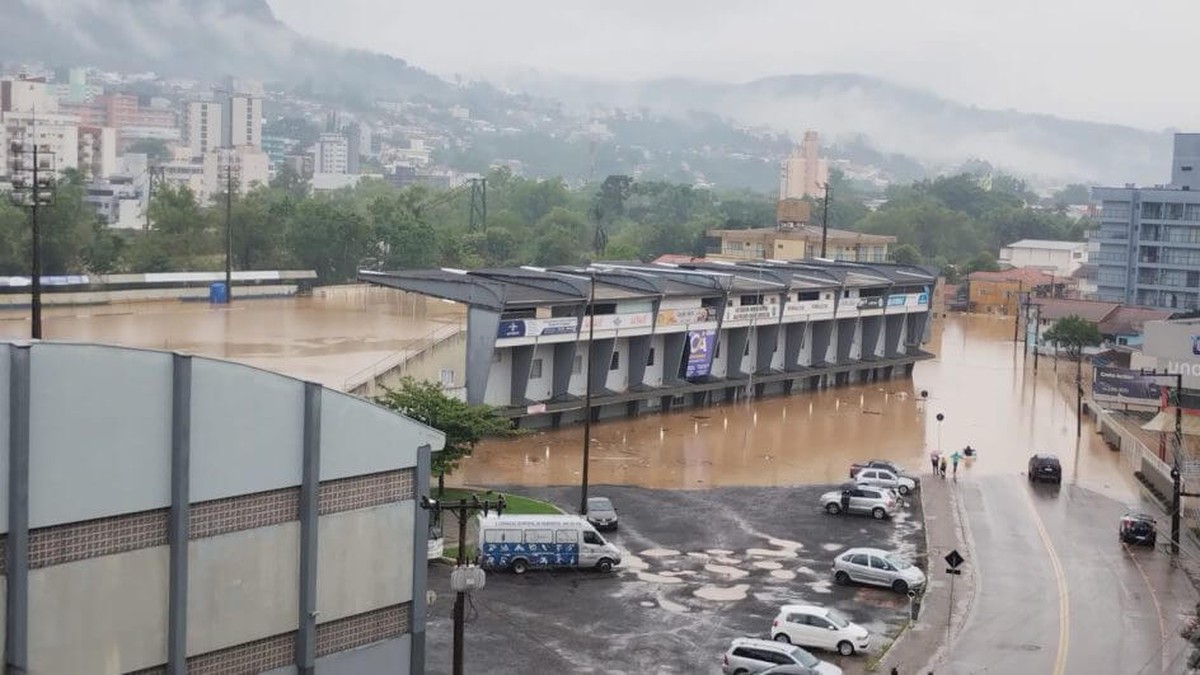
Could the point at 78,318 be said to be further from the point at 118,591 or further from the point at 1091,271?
the point at 1091,271

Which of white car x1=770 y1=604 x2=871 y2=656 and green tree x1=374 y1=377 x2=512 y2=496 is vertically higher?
green tree x1=374 y1=377 x2=512 y2=496

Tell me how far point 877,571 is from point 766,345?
20812 mm

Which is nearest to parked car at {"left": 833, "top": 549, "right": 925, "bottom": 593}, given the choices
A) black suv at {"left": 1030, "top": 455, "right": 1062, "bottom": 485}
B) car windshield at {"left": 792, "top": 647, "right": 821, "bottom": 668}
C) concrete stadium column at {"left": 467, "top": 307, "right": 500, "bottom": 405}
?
car windshield at {"left": 792, "top": 647, "right": 821, "bottom": 668}

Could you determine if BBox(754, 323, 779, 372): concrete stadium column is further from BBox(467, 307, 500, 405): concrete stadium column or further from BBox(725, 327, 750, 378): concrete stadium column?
BBox(467, 307, 500, 405): concrete stadium column

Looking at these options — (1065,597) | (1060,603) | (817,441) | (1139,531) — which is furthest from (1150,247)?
(1060,603)

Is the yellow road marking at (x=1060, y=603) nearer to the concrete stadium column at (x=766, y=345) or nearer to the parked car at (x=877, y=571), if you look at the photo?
the parked car at (x=877, y=571)

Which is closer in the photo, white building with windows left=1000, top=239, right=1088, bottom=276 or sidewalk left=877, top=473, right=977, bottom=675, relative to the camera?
sidewalk left=877, top=473, right=977, bottom=675

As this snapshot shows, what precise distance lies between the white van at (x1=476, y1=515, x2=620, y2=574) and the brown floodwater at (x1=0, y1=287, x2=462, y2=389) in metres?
14.7

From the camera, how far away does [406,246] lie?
231 feet

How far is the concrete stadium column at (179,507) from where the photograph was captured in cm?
1057

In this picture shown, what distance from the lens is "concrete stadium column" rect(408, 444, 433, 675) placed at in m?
12.7

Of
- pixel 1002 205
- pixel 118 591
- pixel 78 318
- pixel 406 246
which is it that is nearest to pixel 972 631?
pixel 118 591

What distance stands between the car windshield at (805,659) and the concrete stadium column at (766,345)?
80.5 ft

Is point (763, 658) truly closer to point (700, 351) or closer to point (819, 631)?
point (819, 631)
